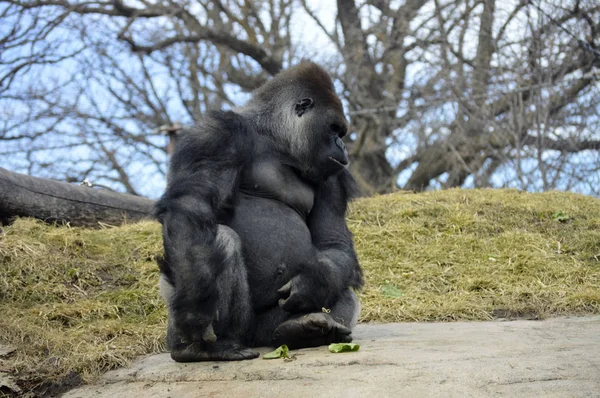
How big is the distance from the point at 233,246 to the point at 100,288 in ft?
8.10

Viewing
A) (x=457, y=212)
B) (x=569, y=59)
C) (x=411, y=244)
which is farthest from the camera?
(x=569, y=59)

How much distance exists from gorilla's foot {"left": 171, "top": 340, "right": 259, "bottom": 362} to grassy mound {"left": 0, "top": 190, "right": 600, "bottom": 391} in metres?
0.60

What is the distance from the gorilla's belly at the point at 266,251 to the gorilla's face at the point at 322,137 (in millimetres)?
418

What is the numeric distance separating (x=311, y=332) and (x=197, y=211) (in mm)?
923

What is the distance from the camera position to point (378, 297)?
611cm

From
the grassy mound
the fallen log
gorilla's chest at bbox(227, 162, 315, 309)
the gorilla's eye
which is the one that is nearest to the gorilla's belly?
gorilla's chest at bbox(227, 162, 315, 309)

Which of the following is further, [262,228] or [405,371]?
[262,228]

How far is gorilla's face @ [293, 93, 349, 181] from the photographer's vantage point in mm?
4406

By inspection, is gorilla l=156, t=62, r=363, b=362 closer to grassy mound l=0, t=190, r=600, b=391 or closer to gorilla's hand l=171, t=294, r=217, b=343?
gorilla's hand l=171, t=294, r=217, b=343

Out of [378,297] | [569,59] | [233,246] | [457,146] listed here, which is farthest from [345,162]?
[457,146]

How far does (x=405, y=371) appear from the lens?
3.32 meters

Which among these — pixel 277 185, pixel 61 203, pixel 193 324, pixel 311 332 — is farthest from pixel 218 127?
pixel 61 203

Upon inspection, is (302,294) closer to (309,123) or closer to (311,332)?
(311,332)

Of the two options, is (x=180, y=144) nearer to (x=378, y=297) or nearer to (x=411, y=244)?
(x=378, y=297)
